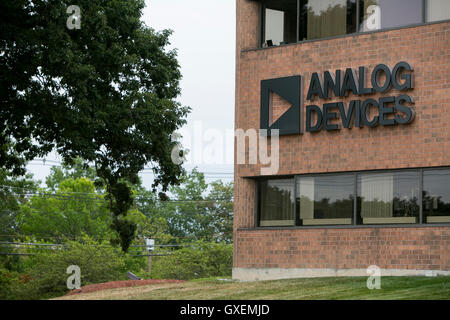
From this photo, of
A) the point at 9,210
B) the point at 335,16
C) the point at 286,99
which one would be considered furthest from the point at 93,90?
the point at 9,210

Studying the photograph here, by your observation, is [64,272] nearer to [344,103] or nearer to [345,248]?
[345,248]

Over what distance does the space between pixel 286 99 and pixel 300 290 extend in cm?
727

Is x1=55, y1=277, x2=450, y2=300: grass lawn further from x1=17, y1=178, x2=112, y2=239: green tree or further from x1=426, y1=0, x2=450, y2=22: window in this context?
x1=17, y1=178, x2=112, y2=239: green tree

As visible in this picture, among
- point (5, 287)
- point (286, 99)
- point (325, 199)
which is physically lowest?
point (5, 287)

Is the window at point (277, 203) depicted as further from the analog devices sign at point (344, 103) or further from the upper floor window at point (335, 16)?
the upper floor window at point (335, 16)

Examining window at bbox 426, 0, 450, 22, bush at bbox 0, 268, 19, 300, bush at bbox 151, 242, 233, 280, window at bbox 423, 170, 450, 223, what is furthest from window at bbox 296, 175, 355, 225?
bush at bbox 151, 242, 233, 280

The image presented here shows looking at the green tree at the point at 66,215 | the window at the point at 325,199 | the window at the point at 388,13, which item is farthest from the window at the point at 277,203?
the green tree at the point at 66,215

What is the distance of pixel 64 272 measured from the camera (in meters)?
36.9

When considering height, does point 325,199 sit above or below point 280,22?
below

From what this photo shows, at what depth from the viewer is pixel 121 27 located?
29.7 metres

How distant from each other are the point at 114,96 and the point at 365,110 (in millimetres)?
9653
